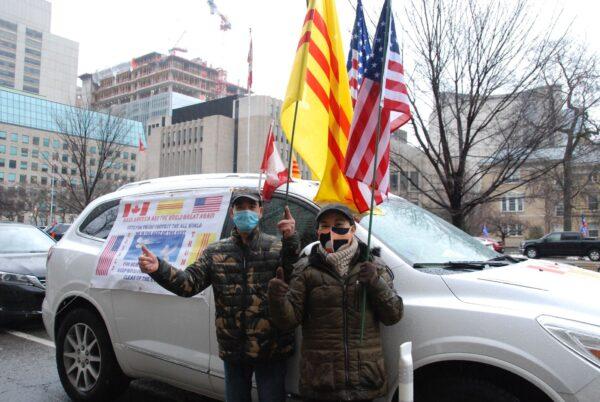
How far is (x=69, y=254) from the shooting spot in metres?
4.65

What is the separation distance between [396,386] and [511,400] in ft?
1.98

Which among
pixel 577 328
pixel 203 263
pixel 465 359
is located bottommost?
pixel 465 359

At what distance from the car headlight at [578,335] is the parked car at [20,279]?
6.90 metres

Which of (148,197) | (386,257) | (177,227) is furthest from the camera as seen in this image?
(148,197)

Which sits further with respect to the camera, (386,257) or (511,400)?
(386,257)

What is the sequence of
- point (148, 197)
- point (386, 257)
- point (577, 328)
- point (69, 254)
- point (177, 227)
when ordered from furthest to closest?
point (69, 254) → point (148, 197) → point (177, 227) → point (386, 257) → point (577, 328)

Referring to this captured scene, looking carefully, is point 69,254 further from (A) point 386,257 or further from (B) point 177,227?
(A) point 386,257

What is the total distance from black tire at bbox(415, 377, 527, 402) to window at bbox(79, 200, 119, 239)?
3.12m

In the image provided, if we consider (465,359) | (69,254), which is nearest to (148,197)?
(69,254)

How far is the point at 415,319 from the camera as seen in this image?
271 cm

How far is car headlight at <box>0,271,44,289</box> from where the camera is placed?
710 cm

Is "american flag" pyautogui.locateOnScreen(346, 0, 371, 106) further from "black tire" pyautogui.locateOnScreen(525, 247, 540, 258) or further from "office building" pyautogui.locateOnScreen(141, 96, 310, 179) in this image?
"office building" pyautogui.locateOnScreen(141, 96, 310, 179)

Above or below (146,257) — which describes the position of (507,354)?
below

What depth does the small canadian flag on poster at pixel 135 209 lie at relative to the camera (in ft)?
14.0
